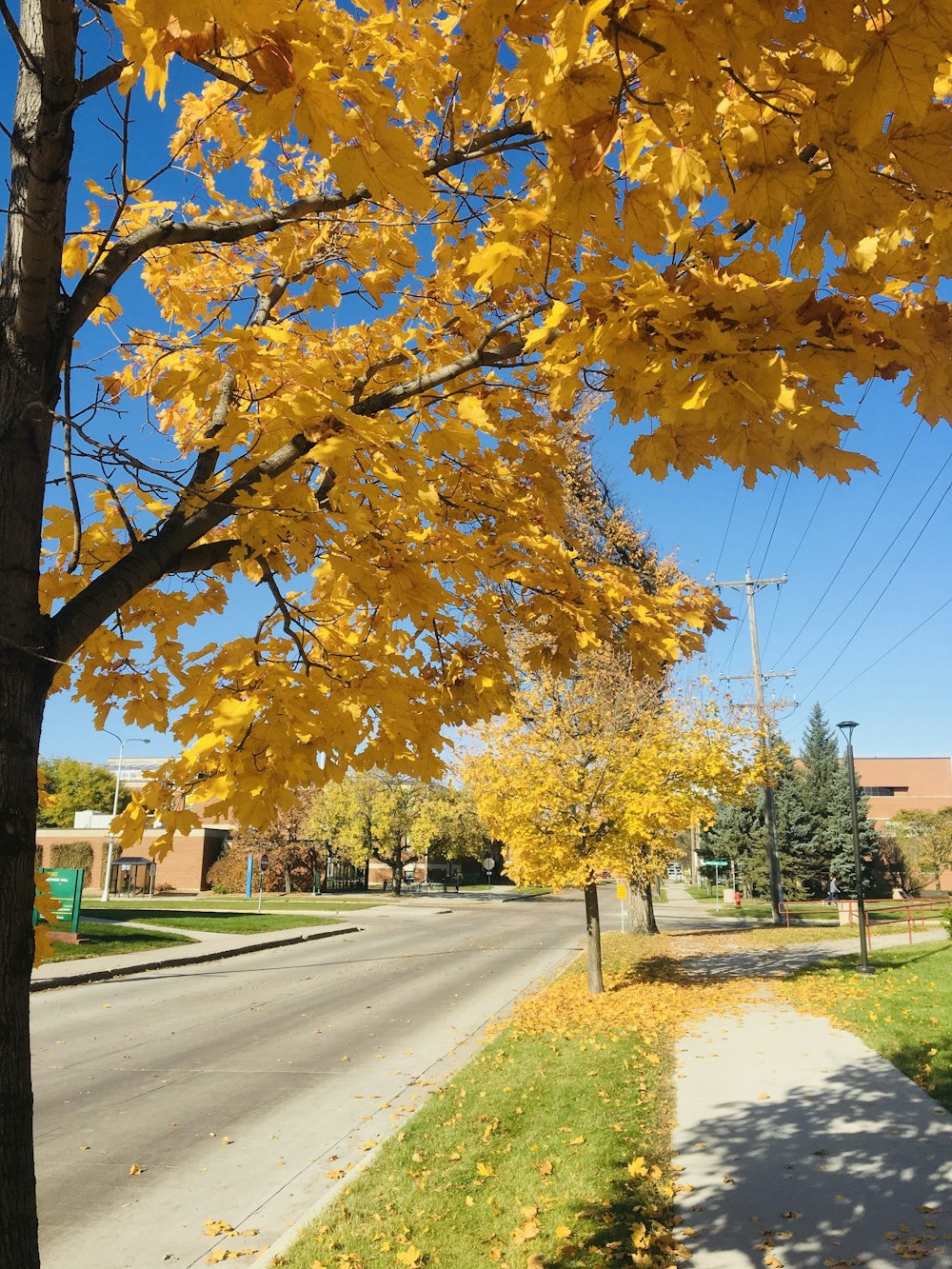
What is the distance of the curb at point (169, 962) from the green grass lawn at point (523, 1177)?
761 centimetres

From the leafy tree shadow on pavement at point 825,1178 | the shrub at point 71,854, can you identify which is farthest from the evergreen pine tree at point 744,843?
the leafy tree shadow on pavement at point 825,1178

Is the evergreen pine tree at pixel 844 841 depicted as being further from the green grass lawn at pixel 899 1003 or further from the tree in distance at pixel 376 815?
the green grass lawn at pixel 899 1003

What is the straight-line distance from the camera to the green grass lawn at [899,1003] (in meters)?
7.64

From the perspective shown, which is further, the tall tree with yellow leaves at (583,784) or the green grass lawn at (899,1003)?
the tall tree with yellow leaves at (583,784)

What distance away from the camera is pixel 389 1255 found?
417cm

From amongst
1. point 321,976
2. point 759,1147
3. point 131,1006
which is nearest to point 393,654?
point 759,1147

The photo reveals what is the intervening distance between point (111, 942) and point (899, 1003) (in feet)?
50.9

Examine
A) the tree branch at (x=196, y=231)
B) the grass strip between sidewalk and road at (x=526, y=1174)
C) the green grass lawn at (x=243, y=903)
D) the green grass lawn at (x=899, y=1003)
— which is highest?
the tree branch at (x=196, y=231)

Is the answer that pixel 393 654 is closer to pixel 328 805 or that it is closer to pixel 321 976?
pixel 321 976

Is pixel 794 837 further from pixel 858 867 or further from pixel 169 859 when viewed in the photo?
pixel 169 859

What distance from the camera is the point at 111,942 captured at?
1805 centimetres

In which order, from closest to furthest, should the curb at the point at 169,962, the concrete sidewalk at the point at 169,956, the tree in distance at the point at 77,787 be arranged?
the curb at the point at 169,962 < the concrete sidewalk at the point at 169,956 < the tree in distance at the point at 77,787

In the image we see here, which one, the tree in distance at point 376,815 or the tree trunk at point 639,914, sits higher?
the tree in distance at point 376,815

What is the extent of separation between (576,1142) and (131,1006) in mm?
8819
